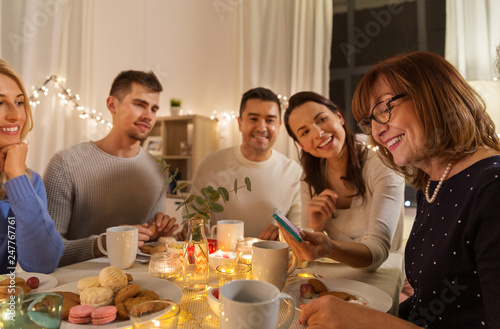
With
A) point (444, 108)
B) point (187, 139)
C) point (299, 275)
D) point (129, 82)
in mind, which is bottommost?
point (299, 275)

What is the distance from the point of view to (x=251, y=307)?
1.72 ft

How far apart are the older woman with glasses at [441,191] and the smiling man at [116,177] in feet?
3.24

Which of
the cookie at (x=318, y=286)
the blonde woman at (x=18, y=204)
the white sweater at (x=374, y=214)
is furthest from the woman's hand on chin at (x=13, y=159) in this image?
the white sweater at (x=374, y=214)

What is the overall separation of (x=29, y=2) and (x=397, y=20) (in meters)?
3.24

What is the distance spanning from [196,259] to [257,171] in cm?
123

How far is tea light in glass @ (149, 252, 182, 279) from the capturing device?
964 mm

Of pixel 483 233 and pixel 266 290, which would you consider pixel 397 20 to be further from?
pixel 266 290

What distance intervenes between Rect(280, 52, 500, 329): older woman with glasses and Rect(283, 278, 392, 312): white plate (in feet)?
0.28

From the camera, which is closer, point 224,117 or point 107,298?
point 107,298

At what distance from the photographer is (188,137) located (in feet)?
12.2

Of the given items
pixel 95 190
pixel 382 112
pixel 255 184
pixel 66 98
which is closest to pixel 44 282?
pixel 95 190

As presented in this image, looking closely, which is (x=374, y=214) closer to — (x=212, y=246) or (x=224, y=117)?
(x=212, y=246)

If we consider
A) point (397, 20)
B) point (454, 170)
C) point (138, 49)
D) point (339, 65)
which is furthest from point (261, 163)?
point (138, 49)

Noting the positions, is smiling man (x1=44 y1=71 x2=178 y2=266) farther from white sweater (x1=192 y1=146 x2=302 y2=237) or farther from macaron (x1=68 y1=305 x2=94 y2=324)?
macaron (x1=68 y1=305 x2=94 y2=324)
